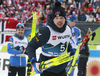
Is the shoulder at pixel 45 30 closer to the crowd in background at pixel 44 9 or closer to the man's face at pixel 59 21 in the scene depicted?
the man's face at pixel 59 21

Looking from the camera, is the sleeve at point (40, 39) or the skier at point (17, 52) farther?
the skier at point (17, 52)

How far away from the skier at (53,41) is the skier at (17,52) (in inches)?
70.1

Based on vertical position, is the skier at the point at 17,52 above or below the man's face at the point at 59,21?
below

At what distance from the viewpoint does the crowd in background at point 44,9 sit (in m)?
10.1

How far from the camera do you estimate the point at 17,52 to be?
4.54 meters

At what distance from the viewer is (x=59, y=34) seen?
285cm

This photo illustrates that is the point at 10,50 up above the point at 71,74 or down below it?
above

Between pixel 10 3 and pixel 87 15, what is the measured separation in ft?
22.5

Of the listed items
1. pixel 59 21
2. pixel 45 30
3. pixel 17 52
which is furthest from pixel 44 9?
pixel 45 30

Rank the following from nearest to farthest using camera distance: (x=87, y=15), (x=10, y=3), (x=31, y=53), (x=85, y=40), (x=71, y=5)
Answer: (x=31, y=53)
(x=85, y=40)
(x=87, y=15)
(x=71, y=5)
(x=10, y=3)

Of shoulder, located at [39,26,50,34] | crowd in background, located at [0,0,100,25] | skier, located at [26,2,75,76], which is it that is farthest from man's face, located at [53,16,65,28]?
crowd in background, located at [0,0,100,25]

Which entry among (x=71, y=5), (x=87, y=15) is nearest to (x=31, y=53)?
(x=87, y=15)

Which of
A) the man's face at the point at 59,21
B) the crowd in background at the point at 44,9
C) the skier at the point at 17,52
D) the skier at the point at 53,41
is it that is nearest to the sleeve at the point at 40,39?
the skier at the point at 53,41

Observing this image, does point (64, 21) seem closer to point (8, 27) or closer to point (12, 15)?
point (8, 27)
